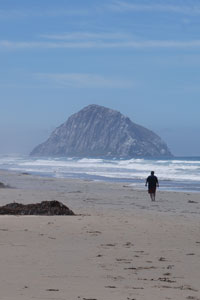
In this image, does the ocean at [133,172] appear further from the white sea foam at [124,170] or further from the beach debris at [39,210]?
the beach debris at [39,210]

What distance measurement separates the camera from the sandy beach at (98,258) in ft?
23.3

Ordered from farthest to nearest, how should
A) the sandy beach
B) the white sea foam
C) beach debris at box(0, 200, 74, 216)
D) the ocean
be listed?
1. the white sea foam
2. the ocean
3. beach debris at box(0, 200, 74, 216)
4. the sandy beach

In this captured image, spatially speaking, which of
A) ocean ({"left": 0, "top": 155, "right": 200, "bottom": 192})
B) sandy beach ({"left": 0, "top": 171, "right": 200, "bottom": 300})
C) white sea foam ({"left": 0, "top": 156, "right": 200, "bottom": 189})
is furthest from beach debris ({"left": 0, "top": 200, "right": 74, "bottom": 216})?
white sea foam ({"left": 0, "top": 156, "right": 200, "bottom": 189})

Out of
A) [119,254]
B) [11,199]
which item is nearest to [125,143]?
[11,199]

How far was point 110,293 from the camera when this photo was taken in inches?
274

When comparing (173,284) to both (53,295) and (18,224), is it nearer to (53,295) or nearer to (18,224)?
(53,295)

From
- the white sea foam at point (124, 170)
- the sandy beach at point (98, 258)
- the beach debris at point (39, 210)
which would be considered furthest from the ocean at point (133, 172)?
the sandy beach at point (98, 258)

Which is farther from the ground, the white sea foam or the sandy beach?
the sandy beach

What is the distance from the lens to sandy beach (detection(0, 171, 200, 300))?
7.09 meters

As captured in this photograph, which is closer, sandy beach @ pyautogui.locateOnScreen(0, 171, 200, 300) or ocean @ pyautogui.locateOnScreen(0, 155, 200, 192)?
sandy beach @ pyautogui.locateOnScreen(0, 171, 200, 300)

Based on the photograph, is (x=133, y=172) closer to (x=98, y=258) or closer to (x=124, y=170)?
(x=124, y=170)

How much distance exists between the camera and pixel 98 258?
9.40 meters

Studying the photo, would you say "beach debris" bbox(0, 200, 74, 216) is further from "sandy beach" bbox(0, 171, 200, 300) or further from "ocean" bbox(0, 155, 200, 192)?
"ocean" bbox(0, 155, 200, 192)

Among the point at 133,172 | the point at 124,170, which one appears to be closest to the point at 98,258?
the point at 133,172
